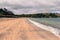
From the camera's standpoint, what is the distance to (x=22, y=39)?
46.4 feet

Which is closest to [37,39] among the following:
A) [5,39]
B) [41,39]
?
[41,39]

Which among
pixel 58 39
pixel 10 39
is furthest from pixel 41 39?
pixel 10 39

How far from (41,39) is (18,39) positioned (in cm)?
171

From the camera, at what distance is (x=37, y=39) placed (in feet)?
47.1

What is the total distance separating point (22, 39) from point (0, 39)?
1.64 m

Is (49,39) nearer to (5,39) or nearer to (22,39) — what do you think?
(22,39)

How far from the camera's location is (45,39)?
46.8 ft

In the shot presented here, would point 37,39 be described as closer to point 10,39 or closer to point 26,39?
point 26,39

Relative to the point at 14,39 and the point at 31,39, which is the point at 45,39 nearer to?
the point at 31,39

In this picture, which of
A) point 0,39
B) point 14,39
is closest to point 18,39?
point 14,39

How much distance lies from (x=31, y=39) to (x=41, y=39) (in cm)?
74

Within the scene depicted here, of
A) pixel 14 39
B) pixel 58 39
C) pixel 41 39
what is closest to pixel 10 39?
pixel 14 39

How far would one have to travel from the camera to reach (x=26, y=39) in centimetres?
1417

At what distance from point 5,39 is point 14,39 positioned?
0.71 m
